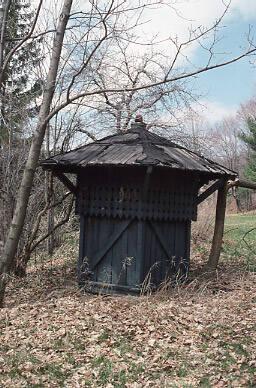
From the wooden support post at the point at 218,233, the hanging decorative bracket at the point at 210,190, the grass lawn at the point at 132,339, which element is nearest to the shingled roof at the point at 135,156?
the hanging decorative bracket at the point at 210,190

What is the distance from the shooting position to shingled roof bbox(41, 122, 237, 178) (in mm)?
8500

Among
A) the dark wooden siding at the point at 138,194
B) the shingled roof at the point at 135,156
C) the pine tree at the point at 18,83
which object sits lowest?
the dark wooden siding at the point at 138,194

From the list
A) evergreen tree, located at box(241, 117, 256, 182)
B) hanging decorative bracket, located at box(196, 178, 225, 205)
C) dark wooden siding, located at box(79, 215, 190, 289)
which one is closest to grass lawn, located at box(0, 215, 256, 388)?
dark wooden siding, located at box(79, 215, 190, 289)

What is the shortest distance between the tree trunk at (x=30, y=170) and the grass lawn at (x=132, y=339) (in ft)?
2.61

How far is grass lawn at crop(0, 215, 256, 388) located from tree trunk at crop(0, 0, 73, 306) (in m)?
0.80

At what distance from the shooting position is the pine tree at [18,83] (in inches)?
450

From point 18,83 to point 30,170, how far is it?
4.96m

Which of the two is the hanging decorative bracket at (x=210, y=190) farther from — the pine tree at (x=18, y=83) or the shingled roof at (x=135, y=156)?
the pine tree at (x=18, y=83)

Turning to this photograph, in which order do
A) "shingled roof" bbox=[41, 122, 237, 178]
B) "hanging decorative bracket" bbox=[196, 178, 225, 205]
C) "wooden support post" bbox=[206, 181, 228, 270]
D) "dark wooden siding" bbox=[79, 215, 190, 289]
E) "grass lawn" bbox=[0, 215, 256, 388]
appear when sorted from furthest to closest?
"wooden support post" bbox=[206, 181, 228, 270] < "hanging decorative bracket" bbox=[196, 178, 225, 205] < "dark wooden siding" bbox=[79, 215, 190, 289] < "shingled roof" bbox=[41, 122, 237, 178] < "grass lawn" bbox=[0, 215, 256, 388]

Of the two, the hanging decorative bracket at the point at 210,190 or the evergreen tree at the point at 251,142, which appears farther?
the evergreen tree at the point at 251,142

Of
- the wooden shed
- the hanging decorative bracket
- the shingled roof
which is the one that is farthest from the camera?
the hanging decorative bracket

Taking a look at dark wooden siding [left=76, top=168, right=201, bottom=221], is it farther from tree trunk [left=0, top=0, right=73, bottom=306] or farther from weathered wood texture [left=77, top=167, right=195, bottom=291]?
tree trunk [left=0, top=0, right=73, bottom=306]

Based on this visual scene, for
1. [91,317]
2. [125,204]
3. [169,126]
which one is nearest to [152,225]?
[125,204]

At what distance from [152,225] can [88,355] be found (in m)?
3.31
